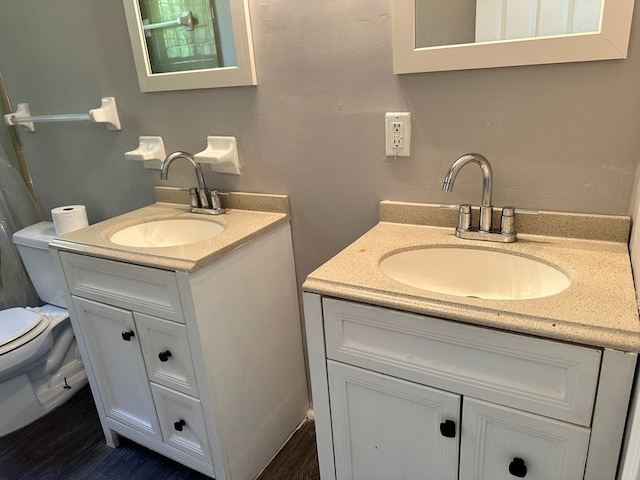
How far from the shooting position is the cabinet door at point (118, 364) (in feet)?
4.49

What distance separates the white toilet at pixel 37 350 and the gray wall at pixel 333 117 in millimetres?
324

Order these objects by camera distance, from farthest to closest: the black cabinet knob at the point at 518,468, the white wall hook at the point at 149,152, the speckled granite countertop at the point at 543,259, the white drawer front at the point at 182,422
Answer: the white wall hook at the point at 149,152
the white drawer front at the point at 182,422
the black cabinet knob at the point at 518,468
the speckled granite countertop at the point at 543,259

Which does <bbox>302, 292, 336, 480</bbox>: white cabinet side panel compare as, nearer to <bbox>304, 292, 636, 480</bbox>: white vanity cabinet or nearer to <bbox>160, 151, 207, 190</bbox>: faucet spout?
<bbox>304, 292, 636, 480</bbox>: white vanity cabinet

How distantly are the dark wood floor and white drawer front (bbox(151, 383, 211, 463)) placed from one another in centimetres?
16

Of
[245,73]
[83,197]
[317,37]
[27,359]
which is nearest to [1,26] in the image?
[83,197]

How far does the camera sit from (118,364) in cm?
145

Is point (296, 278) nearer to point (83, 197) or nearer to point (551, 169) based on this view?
point (551, 169)

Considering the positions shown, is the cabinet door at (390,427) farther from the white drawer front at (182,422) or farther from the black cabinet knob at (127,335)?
the black cabinet knob at (127,335)

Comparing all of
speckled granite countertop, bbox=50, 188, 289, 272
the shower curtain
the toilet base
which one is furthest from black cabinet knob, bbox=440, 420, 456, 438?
the shower curtain

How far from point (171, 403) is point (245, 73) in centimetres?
104

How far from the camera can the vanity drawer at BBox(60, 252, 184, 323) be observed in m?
1.20

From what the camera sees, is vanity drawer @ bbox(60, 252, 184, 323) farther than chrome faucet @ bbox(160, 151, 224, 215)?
No

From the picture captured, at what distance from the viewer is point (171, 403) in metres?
1.38

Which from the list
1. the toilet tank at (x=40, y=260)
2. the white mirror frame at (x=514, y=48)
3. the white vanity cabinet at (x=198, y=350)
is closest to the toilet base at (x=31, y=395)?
the toilet tank at (x=40, y=260)
